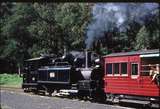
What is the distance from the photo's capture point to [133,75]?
17.8m

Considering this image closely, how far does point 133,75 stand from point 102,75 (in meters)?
4.50

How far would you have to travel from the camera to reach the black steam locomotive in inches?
861

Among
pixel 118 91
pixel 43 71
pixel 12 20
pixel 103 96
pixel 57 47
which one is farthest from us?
pixel 12 20

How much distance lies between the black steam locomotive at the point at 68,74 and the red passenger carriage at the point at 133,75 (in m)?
1.21

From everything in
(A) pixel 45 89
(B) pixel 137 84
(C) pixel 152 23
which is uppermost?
(C) pixel 152 23

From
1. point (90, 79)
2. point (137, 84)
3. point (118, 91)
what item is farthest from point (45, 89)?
point (137, 84)

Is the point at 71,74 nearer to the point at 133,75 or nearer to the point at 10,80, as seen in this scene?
the point at 133,75

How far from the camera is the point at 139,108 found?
687 inches

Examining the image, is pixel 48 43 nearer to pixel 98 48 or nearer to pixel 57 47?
pixel 57 47

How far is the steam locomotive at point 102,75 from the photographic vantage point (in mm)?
16684

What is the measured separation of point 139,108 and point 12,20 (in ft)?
90.9

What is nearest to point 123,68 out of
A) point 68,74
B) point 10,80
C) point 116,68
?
point 116,68

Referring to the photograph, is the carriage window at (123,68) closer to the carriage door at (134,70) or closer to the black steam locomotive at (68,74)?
the carriage door at (134,70)

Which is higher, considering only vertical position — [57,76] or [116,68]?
[116,68]
